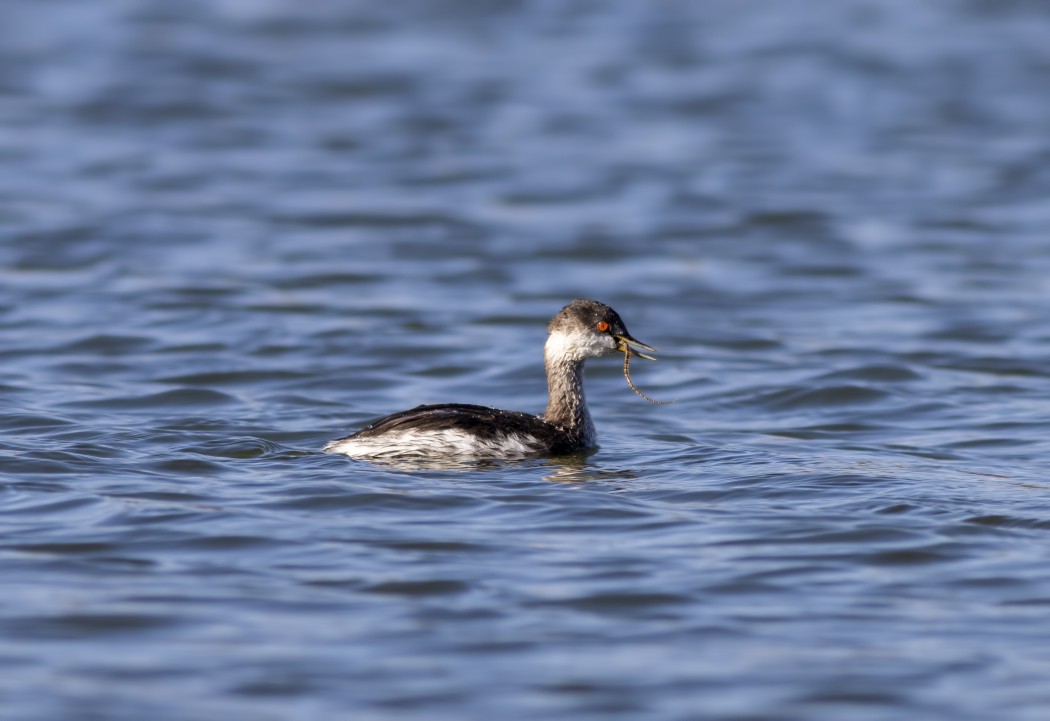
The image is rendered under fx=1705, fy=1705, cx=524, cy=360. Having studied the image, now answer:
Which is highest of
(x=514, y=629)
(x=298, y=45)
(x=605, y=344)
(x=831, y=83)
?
(x=298, y=45)

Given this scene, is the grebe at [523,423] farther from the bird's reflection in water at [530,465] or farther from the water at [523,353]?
the water at [523,353]

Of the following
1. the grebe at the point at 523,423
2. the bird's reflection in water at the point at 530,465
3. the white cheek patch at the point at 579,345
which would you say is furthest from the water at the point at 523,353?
the white cheek patch at the point at 579,345

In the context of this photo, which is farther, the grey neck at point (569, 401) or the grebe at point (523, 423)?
the grey neck at point (569, 401)

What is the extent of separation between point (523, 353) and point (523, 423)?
152 inches

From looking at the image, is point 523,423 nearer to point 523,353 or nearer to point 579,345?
point 579,345

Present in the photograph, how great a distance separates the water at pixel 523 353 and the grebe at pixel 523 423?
18 cm

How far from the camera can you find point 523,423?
10.4 m

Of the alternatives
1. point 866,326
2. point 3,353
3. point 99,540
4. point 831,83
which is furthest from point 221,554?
point 831,83

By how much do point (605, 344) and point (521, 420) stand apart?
809 mm

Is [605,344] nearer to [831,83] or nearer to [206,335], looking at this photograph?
[206,335]

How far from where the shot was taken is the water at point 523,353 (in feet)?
22.7

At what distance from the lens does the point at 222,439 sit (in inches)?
417

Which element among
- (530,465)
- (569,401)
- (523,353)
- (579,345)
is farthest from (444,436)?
(523,353)

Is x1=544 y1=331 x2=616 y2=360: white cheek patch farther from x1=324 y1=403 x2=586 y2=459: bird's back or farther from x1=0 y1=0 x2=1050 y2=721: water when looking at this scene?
x1=324 y1=403 x2=586 y2=459: bird's back
